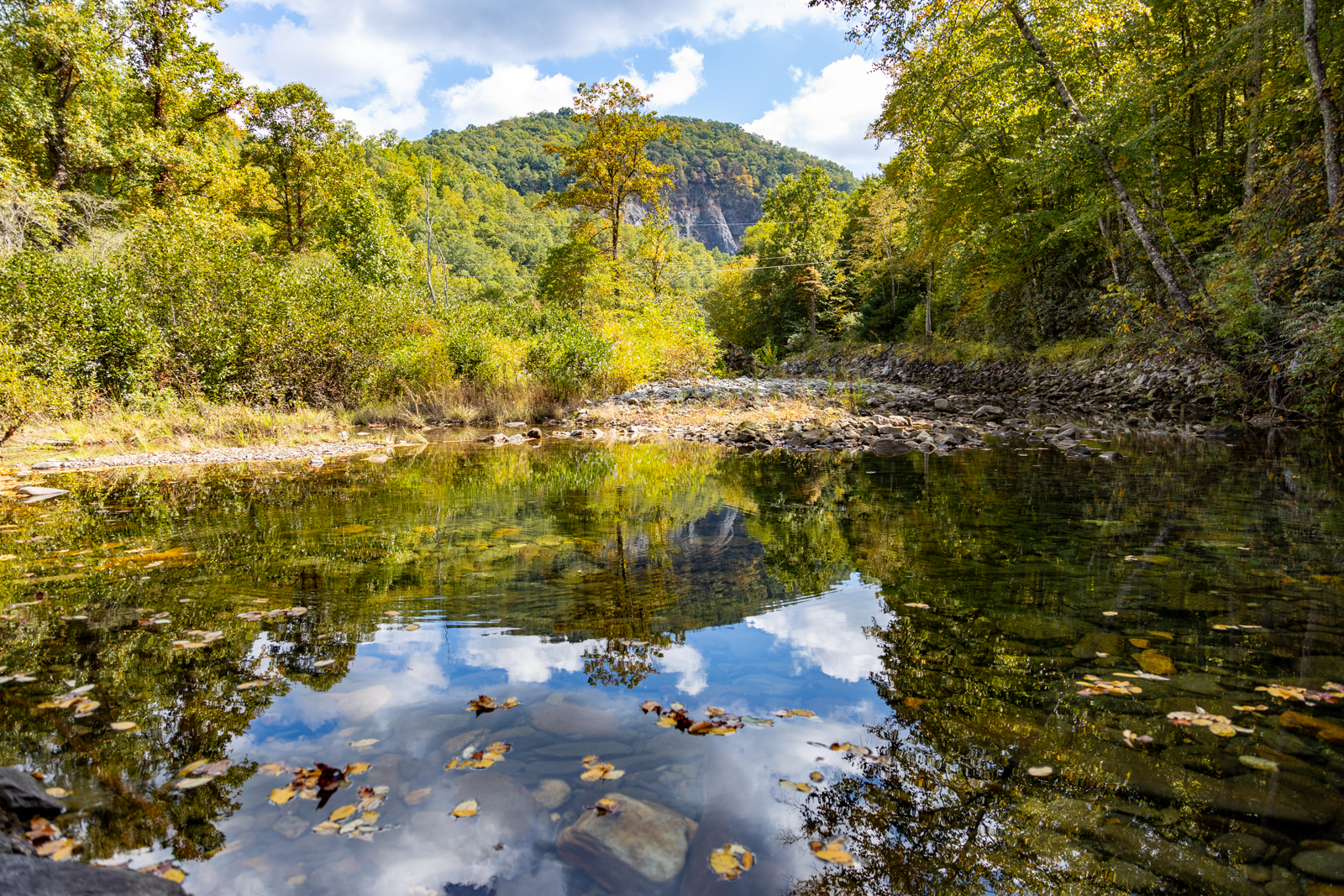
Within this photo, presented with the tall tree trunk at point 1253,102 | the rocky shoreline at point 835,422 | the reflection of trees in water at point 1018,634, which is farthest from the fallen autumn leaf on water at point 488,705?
the tall tree trunk at point 1253,102

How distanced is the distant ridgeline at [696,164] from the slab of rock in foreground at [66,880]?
8582 centimetres

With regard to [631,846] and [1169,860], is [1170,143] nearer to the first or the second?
[1169,860]

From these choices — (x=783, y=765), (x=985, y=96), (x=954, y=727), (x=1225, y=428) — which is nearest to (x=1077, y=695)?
(x=954, y=727)

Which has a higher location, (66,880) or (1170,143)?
(1170,143)

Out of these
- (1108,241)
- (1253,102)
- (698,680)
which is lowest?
(698,680)

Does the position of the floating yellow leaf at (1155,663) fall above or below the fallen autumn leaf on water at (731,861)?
above

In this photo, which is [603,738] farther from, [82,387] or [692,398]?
[692,398]

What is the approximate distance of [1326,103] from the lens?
8.33 m

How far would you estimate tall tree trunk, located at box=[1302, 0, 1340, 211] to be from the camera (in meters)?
8.13

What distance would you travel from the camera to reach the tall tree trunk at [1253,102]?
9.87 m

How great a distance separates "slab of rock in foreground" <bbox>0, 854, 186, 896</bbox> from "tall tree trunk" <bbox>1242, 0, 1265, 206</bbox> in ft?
48.3

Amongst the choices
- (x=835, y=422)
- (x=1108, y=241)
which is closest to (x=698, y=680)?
(x=835, y=422)

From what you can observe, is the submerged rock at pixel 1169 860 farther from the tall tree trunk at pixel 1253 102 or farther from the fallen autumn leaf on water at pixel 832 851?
the tall tree trunk at pixel 1253 102

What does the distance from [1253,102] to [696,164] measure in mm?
137424
